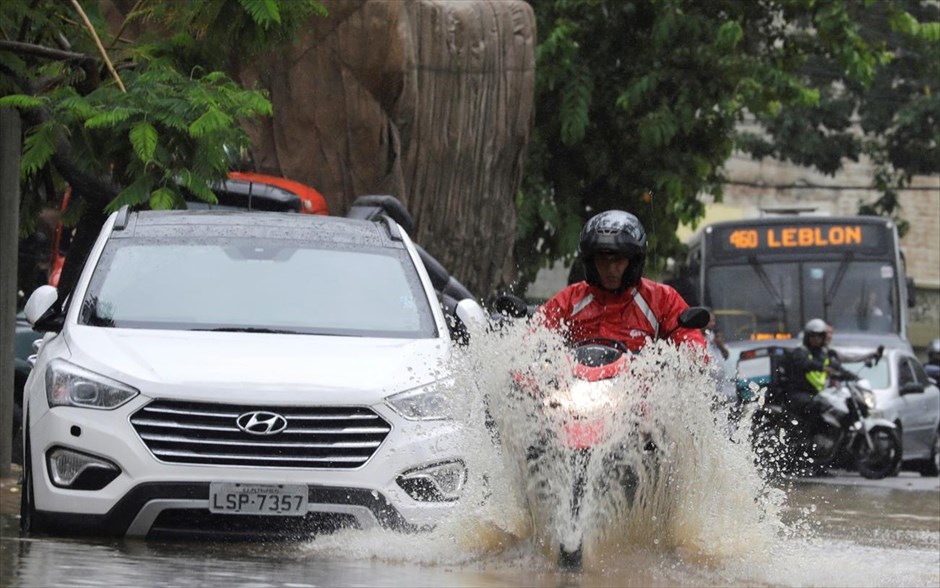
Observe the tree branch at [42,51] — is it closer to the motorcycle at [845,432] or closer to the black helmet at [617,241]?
the black helmet at [617,241]

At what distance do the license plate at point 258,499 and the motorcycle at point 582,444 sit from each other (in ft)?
3.03

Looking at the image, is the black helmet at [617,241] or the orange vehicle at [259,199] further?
the orange vehicle at [259,199]

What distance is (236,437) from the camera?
8.29m

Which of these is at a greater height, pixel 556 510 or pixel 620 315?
pixel 620 315

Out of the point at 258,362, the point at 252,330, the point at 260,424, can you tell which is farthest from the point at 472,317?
the point at 260,424

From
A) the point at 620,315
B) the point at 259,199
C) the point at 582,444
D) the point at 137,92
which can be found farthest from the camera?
the point at 259,199

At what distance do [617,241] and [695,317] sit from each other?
45 centimetres

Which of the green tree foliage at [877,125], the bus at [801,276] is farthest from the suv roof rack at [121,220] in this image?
the green tree foliage at [877,125]

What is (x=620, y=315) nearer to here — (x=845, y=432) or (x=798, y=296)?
(x=845, y=432)

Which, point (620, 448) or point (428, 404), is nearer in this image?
point (620, 448)

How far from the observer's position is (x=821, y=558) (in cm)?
993

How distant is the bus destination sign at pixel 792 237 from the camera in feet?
93.0

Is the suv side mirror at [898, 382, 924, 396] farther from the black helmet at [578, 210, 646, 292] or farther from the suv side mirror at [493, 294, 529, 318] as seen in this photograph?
the suv side mirror at [493, 294, 529, 318]

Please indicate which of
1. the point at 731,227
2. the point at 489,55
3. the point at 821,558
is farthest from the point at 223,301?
the point at 731,227
